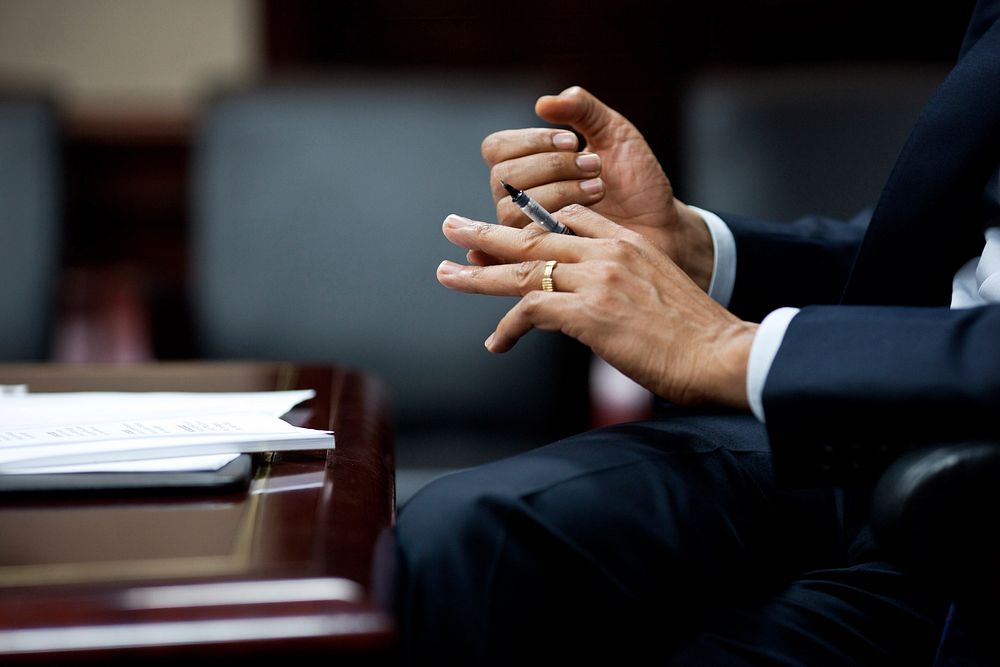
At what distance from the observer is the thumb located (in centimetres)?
78

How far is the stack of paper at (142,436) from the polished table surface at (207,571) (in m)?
0.02

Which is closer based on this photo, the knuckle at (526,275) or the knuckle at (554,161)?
the knuckle at (526,275)

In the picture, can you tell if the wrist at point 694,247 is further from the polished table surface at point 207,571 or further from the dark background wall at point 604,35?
the dark background wall at point 604,35

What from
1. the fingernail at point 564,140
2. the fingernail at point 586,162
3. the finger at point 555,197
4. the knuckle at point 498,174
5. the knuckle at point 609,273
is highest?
the fingernail at point 564,140

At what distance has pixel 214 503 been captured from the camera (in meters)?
0.47

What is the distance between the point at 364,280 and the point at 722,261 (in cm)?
64

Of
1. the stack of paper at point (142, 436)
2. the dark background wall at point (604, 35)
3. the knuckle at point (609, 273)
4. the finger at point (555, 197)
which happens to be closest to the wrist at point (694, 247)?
the finger at point (555, 197)

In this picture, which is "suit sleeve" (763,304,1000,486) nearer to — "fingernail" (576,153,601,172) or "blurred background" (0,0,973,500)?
"fingernail" (576,153,601,172)

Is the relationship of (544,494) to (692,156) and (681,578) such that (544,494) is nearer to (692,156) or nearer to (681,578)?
(681,578)

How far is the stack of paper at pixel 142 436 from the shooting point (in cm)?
50

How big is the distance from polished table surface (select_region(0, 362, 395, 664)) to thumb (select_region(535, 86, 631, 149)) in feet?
1.13

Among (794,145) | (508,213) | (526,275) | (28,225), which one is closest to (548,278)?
(526,275)

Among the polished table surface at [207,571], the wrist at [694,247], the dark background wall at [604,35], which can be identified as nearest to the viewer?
the polished table surface at [207,571]

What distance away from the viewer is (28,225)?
143 centimetres
